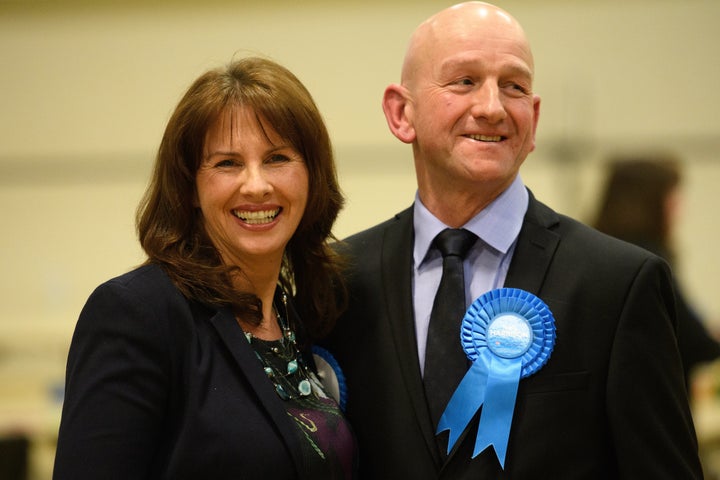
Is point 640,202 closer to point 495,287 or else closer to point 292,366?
point 495,287

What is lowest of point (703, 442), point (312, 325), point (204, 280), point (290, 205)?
point (703, 442)

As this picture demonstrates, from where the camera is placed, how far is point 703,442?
3.84m

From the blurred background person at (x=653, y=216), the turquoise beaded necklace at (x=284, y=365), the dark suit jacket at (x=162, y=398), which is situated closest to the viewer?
the dark suit jacket at (x=162, y=398)

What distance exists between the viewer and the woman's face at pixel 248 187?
170 cm

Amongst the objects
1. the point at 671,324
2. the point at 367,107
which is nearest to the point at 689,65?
the point at 367,107

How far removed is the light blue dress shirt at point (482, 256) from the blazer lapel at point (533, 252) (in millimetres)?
23

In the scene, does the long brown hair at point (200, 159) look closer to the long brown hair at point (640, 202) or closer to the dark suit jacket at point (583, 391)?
the dark suit jacket at point (583, 391)

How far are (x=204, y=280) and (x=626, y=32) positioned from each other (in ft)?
13.4

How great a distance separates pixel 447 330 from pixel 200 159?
571 millimetres

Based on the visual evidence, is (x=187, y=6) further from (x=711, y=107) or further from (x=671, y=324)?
(x=671, y=324)

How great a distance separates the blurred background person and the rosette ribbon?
1325 mm

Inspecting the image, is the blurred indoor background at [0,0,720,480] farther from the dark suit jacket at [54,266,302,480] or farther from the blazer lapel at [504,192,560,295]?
the dark suit jacket at [54,266,302,480]

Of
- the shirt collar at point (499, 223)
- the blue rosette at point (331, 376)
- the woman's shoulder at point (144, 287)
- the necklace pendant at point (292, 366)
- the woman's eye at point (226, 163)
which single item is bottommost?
the blue rosette at point (331, 376)

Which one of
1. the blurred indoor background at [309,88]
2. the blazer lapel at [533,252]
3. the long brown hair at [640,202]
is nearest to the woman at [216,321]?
the blazer lapel at [533,252]
